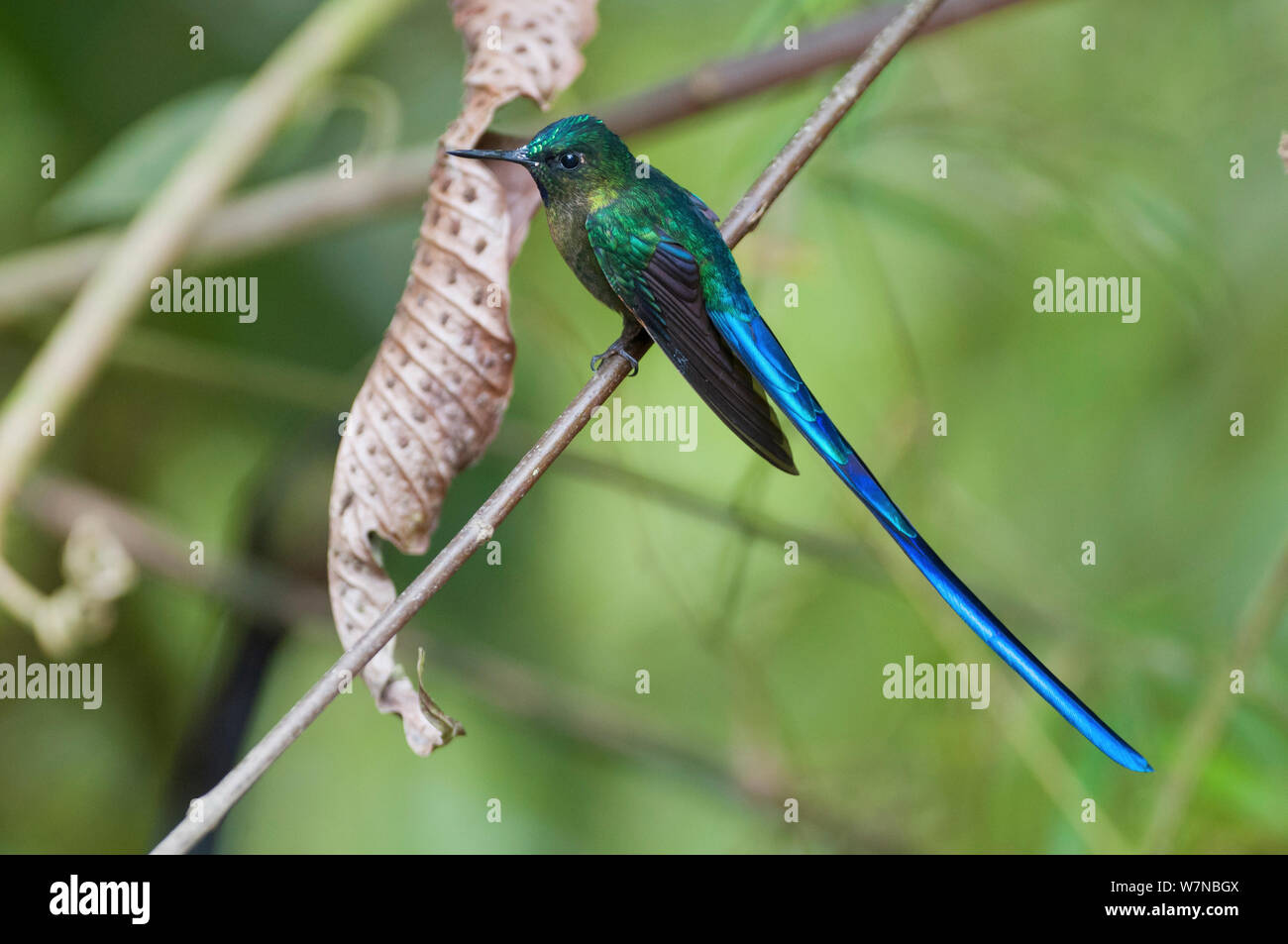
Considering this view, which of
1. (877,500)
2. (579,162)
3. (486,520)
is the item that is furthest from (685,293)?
(486,520)

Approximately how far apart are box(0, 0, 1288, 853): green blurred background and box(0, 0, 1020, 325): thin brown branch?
56 millimetres

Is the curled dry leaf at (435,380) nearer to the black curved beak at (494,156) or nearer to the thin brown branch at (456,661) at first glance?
the black curved beak at (494,156)

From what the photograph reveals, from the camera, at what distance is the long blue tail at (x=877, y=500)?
103 centimetres

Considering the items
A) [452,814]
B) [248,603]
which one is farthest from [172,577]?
[452,814]

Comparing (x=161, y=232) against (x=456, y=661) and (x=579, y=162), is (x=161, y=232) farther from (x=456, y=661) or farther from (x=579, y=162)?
(x=456, y=661)

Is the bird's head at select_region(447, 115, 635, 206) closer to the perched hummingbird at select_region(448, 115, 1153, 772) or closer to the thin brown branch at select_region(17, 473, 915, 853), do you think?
the perched hummingbird at select_region(448, 115, 1153, 772)

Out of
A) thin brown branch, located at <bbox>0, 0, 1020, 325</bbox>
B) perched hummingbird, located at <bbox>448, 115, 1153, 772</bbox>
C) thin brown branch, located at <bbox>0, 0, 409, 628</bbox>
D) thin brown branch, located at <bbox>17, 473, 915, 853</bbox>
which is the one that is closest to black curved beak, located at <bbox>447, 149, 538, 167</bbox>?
perched hummingbird, located at <bbox>448, 115, 1153, 772</bbox>

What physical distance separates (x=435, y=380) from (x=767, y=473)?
2.71 feet

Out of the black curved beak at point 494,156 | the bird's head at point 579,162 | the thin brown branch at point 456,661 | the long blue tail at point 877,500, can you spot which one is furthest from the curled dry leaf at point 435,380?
the thin brown branch at point 456,661

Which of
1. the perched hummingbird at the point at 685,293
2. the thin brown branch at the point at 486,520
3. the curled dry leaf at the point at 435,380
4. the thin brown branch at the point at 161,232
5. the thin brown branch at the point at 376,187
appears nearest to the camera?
the thin brown branch at the point at 486,520

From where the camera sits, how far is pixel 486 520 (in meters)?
0.84

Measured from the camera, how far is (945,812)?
1917mm

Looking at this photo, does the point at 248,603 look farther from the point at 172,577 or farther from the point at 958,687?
the point at 958,687

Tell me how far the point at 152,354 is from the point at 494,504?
3.85ft
